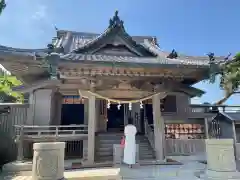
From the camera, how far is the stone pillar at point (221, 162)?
17.8ft

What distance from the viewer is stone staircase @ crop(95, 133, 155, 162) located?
338 inches

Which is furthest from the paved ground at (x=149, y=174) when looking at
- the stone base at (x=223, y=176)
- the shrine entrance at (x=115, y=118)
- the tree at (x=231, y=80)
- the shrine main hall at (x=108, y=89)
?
the tree at (x=231, y=80)

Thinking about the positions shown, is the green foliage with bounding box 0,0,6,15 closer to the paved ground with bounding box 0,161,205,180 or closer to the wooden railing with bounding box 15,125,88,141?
the wooden railing with bounding box 15,125,88,141

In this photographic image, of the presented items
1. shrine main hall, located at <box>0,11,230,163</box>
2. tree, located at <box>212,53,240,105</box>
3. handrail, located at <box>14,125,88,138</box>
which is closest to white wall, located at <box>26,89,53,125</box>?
shrine main hall, located at <box>0,11,230,163</box>

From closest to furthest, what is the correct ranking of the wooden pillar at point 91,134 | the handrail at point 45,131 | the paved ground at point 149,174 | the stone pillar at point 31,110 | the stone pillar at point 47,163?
1. the stone pillar at point 47,163
2. the paved ground at point 149,174
3. the wooden pillar at point 91,134
4. the handrail at point 45,131
5. the stone pillar at point 31,110

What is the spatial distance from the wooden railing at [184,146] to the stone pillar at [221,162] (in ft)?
16.5

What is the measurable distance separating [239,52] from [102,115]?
31.7 ft

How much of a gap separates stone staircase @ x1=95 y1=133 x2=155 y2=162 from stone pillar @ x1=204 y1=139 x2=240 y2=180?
10.8 ft

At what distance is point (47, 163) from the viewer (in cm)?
461

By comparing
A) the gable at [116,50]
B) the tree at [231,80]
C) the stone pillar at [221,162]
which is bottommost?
the stone pillar at [221,162]

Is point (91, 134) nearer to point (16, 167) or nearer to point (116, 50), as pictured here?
point (16, 167)

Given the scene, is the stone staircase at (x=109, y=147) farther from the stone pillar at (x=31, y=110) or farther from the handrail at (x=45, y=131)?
the stone pillar at (x=31, y=110)

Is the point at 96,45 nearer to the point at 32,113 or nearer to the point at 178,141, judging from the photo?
the point at 32,113

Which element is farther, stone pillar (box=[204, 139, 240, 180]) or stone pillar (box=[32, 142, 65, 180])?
stone pillar (box=[204, 139, 240, 180])
